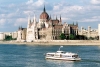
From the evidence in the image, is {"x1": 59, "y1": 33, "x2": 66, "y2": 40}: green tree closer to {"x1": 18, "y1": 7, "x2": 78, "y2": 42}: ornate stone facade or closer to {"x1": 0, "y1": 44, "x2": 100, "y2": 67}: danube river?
{"x1": 18, "y1": 7, "x2": 78, "y2": 42}: ornate stone facade

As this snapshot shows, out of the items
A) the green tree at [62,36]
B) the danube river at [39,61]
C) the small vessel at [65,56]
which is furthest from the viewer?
the green tree at [62,36]

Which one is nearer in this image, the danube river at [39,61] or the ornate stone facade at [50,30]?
the danube river at [39,61]

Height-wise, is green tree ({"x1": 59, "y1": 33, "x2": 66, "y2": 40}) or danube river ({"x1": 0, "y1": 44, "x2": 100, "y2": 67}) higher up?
green tree ({"x1": 59, "y1": 33, "x2": 66, "y2": 40})

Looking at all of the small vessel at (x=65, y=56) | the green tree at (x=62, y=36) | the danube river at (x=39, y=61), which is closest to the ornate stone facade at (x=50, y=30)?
the green tree at (x=62, y=36)

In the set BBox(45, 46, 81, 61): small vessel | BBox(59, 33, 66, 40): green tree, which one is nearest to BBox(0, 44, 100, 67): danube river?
BBox(45, 46, 81, 61): small vessel

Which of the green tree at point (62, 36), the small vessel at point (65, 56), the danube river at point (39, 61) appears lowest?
the danube river at point (39, 61)

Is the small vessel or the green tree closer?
the small vessel

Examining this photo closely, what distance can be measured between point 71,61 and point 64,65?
6.47 m

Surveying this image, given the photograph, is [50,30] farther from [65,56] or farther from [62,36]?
[65,56]

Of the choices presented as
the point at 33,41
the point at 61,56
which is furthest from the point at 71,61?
the point at 33,41

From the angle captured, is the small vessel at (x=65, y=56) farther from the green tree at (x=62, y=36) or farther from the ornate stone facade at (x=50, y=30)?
the ornate stone facade at (x=50, y=30)

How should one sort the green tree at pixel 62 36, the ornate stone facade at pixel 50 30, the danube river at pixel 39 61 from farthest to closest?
the ornate stone facade at pixel 50 30 < the green tree at pixel 62 36 < the danube river at pixel 39 61

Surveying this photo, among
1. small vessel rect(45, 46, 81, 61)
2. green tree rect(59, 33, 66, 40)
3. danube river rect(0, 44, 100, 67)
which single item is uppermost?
green tree rect(59, 33, 66, 40)

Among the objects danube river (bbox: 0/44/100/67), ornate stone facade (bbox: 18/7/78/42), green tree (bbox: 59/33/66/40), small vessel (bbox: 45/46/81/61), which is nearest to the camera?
danube river (bbox: 0/44/100/67)
